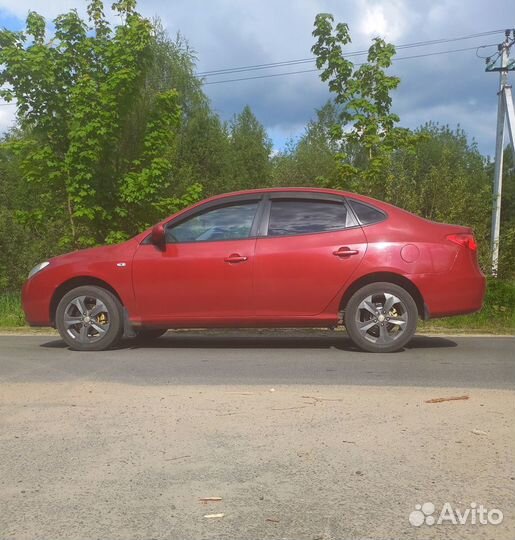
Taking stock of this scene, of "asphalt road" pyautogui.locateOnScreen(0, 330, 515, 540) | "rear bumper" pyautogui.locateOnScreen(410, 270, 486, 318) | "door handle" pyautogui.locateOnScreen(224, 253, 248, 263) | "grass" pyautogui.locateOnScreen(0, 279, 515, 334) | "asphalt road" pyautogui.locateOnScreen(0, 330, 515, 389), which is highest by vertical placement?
"door handle" pyautogui.locateOnScreen(224, 253, 248, 263)

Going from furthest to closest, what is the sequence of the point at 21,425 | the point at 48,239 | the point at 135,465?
the point at 48,239 < the point at 21,425 < the point at 135,465

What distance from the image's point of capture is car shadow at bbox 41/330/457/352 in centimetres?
800

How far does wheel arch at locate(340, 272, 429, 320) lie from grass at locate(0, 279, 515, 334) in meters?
2.23

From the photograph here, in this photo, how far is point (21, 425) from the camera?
4.63 m

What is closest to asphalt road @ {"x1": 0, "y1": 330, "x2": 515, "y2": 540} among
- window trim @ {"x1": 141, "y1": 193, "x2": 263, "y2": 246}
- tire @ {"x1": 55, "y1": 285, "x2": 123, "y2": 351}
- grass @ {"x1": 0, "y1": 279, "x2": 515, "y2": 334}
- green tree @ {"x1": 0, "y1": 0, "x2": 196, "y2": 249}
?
tire @ {"x1": 55, "y1": 285, "x2": 123, "y2": 351}

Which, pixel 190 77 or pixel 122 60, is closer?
pixel 122 60

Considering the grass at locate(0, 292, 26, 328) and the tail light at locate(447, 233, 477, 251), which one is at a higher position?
the tail light at locate(447, 233, 477, 251)

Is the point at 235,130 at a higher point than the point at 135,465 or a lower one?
higher

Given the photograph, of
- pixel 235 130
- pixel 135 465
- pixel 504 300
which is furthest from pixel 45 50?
pixel 235 130

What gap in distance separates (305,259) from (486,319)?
4018 mm

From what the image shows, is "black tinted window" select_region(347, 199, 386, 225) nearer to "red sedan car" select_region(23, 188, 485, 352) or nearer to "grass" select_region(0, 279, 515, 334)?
"red sedan car" select_region(23, 188, 485, 352)

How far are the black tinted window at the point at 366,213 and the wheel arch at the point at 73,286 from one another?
8.97ft

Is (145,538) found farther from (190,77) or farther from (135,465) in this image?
(190,77)

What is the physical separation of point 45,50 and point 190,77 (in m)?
19.1
